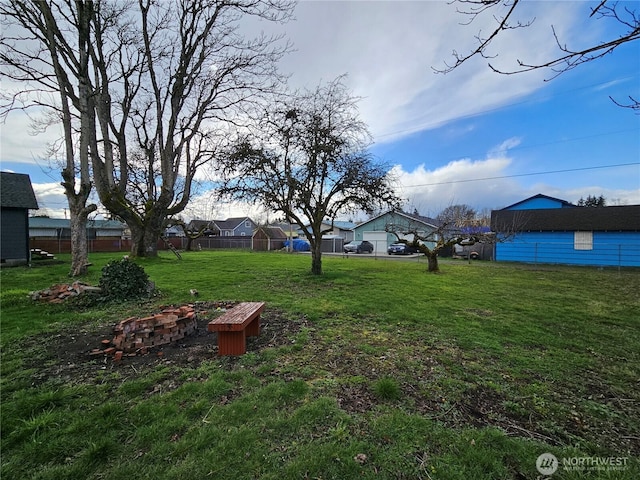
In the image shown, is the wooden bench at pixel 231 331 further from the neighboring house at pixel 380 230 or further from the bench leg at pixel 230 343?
the neighboring house at pixel 380 230

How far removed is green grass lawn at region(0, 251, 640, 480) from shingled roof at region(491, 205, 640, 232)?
16689 millimetres

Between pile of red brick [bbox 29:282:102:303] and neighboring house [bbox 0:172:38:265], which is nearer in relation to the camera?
pile of red brick [bbox 29:282:102:303]

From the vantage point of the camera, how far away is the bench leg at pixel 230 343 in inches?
140

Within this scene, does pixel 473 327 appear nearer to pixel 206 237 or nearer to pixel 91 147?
pixel 91 147

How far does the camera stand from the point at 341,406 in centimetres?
253

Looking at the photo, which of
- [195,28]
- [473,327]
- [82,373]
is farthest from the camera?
[195,28]

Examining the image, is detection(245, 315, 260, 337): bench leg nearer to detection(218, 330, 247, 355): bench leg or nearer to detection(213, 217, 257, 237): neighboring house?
detection(218, 330, 247, 355): bench leg

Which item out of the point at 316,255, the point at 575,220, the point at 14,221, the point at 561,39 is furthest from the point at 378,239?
the point at 561,39

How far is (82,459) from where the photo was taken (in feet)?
6.20

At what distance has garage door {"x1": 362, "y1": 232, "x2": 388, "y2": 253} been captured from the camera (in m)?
31.2

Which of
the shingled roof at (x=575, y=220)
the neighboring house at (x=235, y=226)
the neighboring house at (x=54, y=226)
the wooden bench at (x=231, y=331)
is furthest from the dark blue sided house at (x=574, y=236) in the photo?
the neighboring house at (x=54, y=226)

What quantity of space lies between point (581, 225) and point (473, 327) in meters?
20.2

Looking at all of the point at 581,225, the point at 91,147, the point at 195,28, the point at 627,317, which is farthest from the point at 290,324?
the point at 581,225

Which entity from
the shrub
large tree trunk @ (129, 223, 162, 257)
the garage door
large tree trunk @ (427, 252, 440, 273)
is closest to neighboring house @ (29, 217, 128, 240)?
large tree trunk @ (129, 223, 162, 257)
